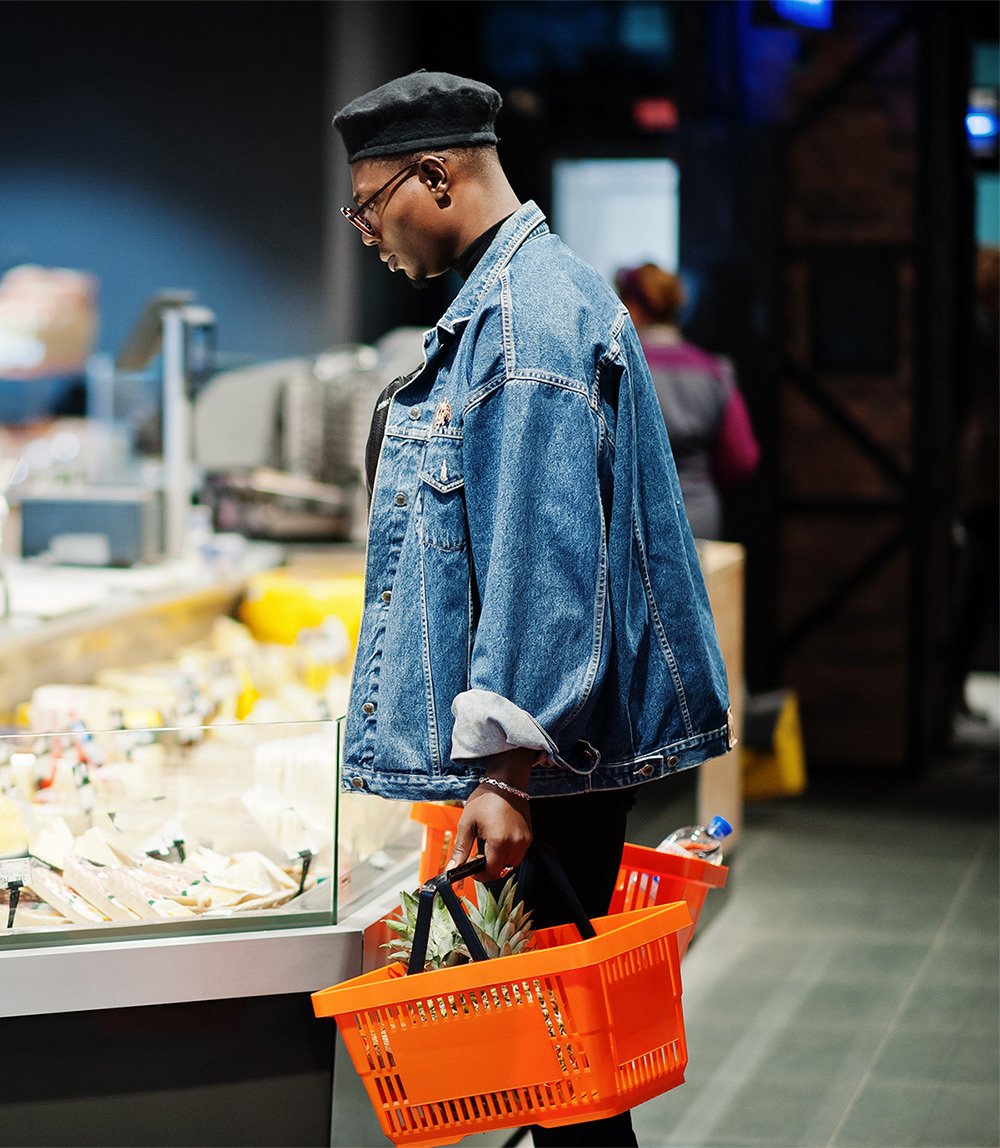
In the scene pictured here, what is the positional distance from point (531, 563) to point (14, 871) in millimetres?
1027

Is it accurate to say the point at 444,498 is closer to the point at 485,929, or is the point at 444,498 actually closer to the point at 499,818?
the point at 499,818

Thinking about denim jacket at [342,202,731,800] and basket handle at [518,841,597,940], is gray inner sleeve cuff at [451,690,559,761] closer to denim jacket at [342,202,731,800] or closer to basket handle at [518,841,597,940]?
denim jacket at [342,202,731,800]

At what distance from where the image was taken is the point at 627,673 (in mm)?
1990

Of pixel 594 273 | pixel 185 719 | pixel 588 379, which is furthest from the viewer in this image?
pixel 185 719

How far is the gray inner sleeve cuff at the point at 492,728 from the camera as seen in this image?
1873 millimetres

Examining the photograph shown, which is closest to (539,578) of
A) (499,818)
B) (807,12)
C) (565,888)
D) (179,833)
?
(499,818)

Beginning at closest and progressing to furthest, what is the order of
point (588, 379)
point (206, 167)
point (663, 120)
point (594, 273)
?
1. point (588, 379)
2. point (594, 273)
3. point (206, 167)
4. point (663, 120)

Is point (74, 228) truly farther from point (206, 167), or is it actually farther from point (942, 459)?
point (942, 459)

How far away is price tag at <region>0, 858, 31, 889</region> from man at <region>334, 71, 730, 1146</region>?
0.66 meters

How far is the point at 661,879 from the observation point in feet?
7.89

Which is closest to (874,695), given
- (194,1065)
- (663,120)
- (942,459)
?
(942,459)

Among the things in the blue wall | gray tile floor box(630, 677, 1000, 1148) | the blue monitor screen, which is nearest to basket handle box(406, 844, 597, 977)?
gray tile floor box(630, 677, 1000, 1148)

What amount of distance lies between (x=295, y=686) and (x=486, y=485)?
2.02 meters

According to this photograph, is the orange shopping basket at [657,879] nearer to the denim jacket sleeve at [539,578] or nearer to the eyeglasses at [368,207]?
the denim jacket sleeve at [539,578]
